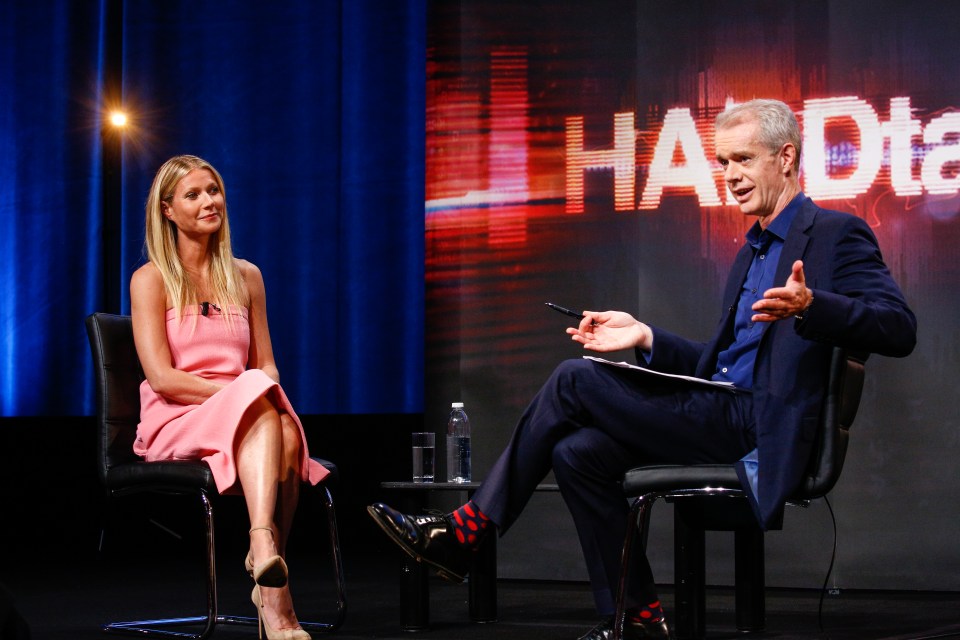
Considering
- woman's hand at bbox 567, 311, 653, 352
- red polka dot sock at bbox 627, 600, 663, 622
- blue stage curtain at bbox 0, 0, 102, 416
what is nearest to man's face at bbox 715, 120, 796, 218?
woman's hand at bbox 567, 311, 653, 352

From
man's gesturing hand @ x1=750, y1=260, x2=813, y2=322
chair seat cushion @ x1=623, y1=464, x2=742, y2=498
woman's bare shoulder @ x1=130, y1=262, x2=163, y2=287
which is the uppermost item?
woman's bare shoulder @ x1=130, y1=262, x2=163, y2=287

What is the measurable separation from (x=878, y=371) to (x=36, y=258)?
378 cm

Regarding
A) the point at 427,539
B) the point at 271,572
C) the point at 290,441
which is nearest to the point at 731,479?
the point at 427,539

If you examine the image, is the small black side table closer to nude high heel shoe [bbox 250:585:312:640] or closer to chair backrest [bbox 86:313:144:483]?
nude high heel shoe [bbox 250:585:312:640]

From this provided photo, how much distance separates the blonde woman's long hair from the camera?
3.06m

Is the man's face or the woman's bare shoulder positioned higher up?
the man's face

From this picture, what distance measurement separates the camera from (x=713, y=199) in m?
3.91

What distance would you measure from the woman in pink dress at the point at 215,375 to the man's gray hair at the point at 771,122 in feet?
4.25

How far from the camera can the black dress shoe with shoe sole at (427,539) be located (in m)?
2.39

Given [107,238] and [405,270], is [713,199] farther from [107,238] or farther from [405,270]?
[107,238]

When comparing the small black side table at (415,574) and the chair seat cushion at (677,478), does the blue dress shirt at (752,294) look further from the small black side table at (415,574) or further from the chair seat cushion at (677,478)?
the small black side table at (415,574)

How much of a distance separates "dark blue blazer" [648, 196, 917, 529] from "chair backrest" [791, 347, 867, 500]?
2 centimetres

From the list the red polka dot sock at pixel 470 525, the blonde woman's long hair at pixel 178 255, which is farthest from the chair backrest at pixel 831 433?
the blonde woman's long hair at pixel 178 255

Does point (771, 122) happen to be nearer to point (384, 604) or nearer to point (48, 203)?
point (384, 604)
